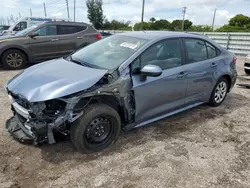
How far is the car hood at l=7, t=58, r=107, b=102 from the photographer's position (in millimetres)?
2588

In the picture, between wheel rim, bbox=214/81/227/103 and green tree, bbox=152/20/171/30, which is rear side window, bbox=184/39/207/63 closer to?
wheel rim, bbox=214/81/227/103

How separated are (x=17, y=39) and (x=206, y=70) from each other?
6.34 m

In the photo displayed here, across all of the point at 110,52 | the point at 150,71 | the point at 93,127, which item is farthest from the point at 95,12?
the point at 93,127

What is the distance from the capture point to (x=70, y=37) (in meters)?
8.68

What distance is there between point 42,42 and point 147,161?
665 cm

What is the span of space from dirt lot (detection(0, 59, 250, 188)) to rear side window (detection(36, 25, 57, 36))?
16.7 ft

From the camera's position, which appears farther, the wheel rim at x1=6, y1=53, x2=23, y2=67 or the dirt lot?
the wheel rim at x1=6, y1=53, x2=23, y2=67

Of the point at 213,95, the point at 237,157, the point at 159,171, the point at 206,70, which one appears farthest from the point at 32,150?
the point at 213,95

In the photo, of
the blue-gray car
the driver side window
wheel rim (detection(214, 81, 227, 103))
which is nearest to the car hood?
the blue-gray car

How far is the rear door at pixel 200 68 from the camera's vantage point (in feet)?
12.7

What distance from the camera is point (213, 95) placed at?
15.1 ft

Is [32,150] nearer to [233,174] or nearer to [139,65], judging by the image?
[139,65]

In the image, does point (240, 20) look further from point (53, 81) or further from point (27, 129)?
point (27, 129)

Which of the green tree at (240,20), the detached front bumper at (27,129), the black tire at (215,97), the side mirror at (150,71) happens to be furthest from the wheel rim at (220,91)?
the green tree at (240,20)
